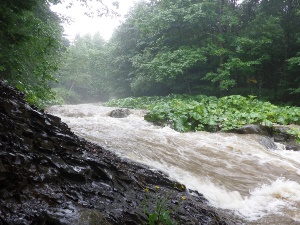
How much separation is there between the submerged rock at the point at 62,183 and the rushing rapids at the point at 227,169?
0.49 meters

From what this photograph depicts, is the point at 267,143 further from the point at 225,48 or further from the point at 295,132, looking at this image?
the point at 225,48

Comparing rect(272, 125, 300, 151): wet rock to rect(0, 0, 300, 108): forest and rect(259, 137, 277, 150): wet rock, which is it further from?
rect(0, 0, 300, 108): forest

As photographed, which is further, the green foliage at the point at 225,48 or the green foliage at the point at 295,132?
the green foliage at the point at 225,48

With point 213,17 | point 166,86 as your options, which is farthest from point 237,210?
point 166,86

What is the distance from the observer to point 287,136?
7.61m

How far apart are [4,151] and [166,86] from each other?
18780mm

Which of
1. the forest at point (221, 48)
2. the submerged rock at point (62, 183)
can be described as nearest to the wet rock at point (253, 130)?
the submerged rock at point (62, 183)

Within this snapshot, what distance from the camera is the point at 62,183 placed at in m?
2.23

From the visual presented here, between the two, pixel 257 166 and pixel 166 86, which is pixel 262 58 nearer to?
pixel 166 86

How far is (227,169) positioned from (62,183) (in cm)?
328

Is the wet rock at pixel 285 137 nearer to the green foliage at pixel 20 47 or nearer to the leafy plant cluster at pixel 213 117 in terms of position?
the leafy plant cluster at pixel 213 117

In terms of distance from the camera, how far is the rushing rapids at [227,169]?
329cm

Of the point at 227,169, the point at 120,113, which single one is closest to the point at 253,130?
the point at 227,169

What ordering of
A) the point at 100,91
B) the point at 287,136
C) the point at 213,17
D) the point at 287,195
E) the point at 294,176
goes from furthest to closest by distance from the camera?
1. the point at 100,91
2. the point at 213,17
3. the point at 287,136
4. the point at 294,176
5. the point at 287,195
